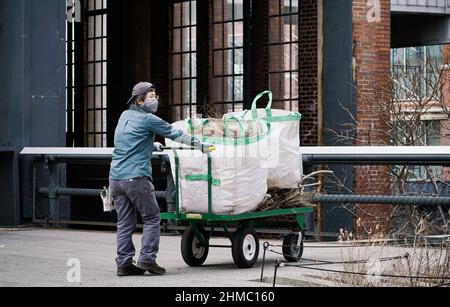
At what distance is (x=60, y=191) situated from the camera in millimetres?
17500

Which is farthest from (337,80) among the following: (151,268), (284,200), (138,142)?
(151,268)

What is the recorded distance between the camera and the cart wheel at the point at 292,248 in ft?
40.4

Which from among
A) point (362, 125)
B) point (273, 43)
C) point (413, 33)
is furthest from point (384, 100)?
point (413, 33)

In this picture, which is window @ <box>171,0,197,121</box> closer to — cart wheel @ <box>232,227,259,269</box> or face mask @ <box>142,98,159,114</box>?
cart wheel @ <box>232,227,259,269</box>

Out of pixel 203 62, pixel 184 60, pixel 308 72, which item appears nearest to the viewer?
pixel 308 72

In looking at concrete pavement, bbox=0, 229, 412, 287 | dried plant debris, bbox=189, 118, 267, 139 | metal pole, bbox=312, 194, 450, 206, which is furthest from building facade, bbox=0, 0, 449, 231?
dried plant debris, bbox=189, 118, 267, 139

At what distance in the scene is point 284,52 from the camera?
2020 centimetres

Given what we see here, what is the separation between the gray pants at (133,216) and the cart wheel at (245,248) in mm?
1024

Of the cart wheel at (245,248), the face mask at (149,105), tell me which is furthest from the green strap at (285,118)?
the face mask at (149,105)

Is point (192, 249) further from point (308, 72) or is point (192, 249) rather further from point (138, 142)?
point (308, 72)

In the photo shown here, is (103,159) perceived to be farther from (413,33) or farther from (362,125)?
(413,33)

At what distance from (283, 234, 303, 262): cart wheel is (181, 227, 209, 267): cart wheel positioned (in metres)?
0.86

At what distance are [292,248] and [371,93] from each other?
6819 mm

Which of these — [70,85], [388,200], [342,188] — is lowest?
[342,188]
